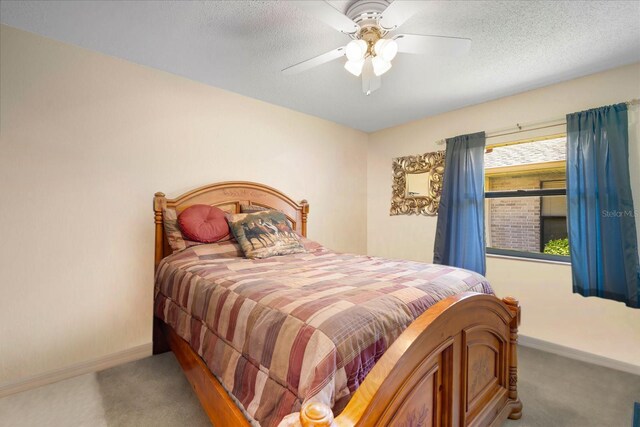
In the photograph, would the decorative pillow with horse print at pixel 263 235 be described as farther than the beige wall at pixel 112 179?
Yes

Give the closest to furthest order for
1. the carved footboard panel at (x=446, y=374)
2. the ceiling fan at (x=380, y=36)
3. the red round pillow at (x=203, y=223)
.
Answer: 1. the carved footboard panel at (x=446, y=374)
2. the ceiling fan at (x=380, y=36)
3. the red round pillow at (x=203, y=223)

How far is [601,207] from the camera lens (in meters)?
2.22

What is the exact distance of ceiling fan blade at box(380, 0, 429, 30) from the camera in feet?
4.62

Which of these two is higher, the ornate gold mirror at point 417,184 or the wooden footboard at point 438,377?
the ornate gold mirror at point 417,184

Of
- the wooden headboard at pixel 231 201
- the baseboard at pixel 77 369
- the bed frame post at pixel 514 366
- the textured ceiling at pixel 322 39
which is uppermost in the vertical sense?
the textured ceiling at pixel 322 39

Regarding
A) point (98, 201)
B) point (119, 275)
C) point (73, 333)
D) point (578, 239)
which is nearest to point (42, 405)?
point (73, 333)

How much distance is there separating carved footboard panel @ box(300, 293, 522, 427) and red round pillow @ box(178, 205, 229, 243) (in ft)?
5.88

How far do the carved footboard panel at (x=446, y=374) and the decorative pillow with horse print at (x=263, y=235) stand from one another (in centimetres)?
141

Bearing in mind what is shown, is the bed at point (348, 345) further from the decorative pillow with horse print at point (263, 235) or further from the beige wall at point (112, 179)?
the beige wall at point (112, 179)

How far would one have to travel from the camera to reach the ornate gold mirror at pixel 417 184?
3.30 metres

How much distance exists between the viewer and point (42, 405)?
1668 millimetres

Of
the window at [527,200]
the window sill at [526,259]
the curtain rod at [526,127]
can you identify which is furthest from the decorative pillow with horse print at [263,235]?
the curtain rod at [526,127]

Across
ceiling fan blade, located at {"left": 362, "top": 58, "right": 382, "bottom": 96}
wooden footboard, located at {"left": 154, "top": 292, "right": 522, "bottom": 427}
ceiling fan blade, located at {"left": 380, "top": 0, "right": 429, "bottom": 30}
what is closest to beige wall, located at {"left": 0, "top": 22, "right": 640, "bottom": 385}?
wooden footboard, located at {"left": 154, "top": 292, "right": 522, "bottom": 427}

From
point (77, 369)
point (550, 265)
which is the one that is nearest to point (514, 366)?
point (550, 265)
